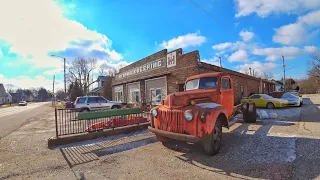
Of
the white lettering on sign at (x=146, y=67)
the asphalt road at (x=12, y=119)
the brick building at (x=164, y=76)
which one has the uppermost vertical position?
the white lettering on sign at (x=146, y=67)

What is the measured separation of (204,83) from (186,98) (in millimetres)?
1702

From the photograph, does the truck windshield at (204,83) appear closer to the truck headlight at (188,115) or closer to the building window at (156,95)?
the truck headlight at (188,115)

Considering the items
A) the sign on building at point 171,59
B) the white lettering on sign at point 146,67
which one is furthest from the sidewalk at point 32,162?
the white lettering on sign at point 146,67

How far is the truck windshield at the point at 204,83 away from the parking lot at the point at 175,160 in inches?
75.9

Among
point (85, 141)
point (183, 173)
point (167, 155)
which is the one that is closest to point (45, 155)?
point (85, 141)

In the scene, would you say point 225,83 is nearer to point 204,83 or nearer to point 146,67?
point 204,83

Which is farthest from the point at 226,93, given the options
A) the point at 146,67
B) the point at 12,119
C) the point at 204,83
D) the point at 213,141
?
the point at 12,119

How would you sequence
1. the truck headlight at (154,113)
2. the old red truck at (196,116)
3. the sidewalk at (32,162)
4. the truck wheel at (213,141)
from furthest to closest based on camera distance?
1. the truck headlight at (154,113)
2. the truck wheel at (213,141)
3. the old red truck at (196,116)
4. the sidewalk at (32,162)

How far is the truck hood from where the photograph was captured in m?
5.99

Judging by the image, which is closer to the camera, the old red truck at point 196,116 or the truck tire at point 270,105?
the old red truck at point 196,116

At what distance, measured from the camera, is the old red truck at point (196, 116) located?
5.42m

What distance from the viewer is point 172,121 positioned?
5887 millimetres

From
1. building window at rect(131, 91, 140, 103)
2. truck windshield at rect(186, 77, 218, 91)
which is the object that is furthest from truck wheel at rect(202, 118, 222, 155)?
building window at rect(131, 91, 140, 103)

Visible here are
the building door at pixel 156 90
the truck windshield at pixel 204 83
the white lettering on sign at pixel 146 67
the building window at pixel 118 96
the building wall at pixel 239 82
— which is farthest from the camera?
the building window at pixel 118 96
